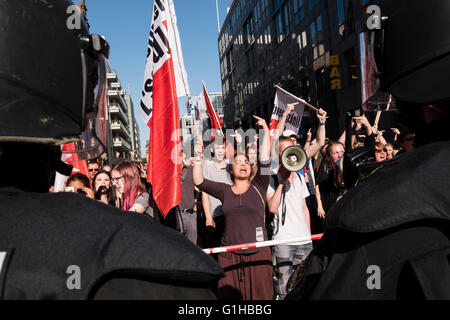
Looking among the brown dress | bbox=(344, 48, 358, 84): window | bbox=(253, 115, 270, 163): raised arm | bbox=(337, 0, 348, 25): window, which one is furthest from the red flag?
bbox=(337, 0, 348, 25): window

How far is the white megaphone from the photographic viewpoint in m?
4.64

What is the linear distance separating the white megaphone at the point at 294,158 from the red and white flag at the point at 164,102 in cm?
125

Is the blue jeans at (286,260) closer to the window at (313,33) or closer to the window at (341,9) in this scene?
the window at (341,9)

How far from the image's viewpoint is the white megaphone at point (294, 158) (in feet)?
15.2

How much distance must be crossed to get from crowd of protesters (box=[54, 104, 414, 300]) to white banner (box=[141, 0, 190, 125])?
0.85 m

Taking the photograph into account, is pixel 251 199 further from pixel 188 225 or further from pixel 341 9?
pixel 341 9

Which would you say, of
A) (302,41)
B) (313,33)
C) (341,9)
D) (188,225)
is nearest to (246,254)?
(188,225)

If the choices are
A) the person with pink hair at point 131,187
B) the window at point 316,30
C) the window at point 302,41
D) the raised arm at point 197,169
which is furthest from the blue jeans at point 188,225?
the window at point 302,41

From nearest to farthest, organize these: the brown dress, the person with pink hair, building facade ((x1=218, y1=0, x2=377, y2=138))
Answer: the brown dress
the person with pink hair
building facade ((x1=218, y1=0, x2=377, y2=138))

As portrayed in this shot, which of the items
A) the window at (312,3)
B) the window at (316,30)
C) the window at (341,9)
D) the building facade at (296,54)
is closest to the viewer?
the window at (341,9)

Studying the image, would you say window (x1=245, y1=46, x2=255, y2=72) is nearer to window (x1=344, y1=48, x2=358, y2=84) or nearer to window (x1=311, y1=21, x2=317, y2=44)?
window (x1=311, y1=21, x2=317, y2=44)

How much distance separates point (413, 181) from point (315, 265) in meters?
0.42

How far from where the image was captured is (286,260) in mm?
4750

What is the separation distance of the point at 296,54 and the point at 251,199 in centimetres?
2808
